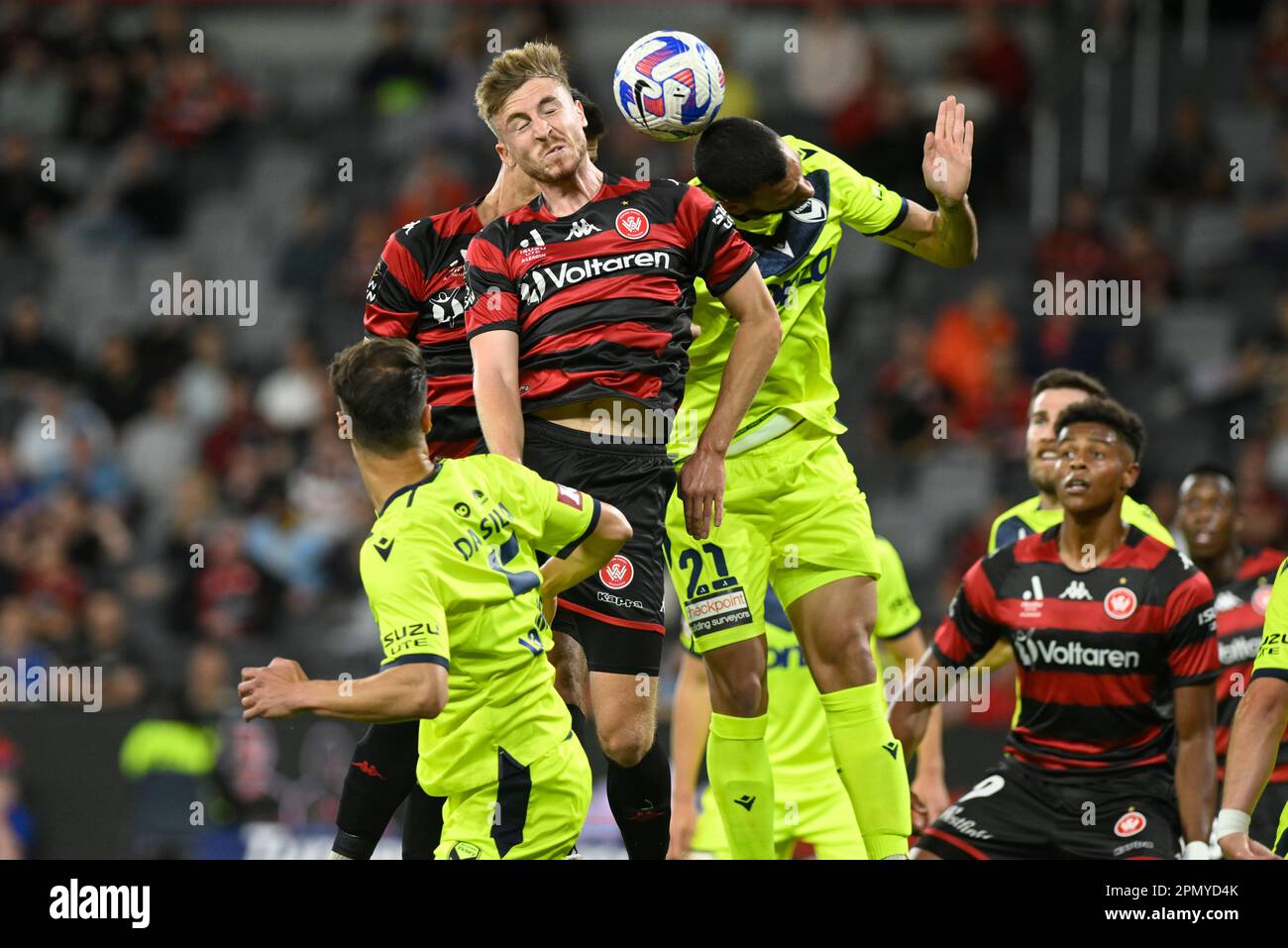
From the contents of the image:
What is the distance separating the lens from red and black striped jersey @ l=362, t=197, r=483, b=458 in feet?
21.0

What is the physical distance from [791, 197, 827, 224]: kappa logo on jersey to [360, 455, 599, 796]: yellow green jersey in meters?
1.79

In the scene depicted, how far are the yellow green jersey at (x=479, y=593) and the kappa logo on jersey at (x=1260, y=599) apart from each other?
390 cm

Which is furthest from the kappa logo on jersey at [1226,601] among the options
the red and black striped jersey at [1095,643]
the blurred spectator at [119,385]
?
the blurred spectator at [119,385]

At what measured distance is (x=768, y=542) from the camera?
6.43 metres

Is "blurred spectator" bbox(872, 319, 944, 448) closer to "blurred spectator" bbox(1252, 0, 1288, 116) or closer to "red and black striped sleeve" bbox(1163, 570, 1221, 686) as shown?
"blurred spectator" bbox(1252, 0, 1288, 116)

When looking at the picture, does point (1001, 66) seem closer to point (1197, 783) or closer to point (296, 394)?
point (296, 394)

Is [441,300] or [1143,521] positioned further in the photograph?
[1143,521]

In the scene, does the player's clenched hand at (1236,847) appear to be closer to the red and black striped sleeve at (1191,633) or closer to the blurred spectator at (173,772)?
the red and black striped sleeve at (1191,633)

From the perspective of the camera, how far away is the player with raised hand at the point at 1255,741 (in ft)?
17.4

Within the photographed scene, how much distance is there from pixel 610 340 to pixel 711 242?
18.8 inches

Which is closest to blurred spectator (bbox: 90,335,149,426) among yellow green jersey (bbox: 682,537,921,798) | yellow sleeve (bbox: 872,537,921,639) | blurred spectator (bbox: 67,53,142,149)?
blurred spectator (bbox: 67,53,142,149)

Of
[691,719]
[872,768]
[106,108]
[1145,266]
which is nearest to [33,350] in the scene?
[106,108]
